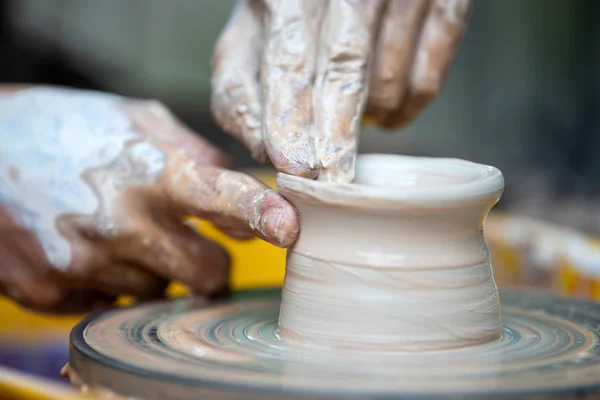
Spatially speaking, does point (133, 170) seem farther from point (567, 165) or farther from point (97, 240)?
point (567, 165)

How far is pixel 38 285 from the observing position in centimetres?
176

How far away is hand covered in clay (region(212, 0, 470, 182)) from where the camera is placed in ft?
4.41

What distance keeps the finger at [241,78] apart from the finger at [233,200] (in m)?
0.08

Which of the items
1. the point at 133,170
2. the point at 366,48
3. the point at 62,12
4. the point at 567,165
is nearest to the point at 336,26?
the point at 366,48

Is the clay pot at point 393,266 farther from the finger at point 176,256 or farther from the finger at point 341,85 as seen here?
the finger at point 176,256

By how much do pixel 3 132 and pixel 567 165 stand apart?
472 centimetres

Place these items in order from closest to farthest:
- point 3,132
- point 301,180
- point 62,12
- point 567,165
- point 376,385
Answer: point 376,385 → point 301,180 → point 3,132 → point 567,165 → point 62,12

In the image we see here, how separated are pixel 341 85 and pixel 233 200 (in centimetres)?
26

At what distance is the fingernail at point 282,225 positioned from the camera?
1.23 metres

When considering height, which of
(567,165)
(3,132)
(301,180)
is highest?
(301,180)

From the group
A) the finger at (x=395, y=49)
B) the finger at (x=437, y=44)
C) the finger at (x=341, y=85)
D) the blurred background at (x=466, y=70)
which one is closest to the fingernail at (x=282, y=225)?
the finger at (x=341, y=85)

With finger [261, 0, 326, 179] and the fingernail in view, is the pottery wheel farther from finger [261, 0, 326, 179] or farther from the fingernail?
finger [261, 0, 326, 179]

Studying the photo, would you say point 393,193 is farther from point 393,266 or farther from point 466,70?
point 466,70

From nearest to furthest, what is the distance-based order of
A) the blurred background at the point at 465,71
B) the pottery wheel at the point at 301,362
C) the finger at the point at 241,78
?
the pottery wheel at the point at 301,362 → the finger at the point at 241,78 → the blurred background at the point at 465,71
